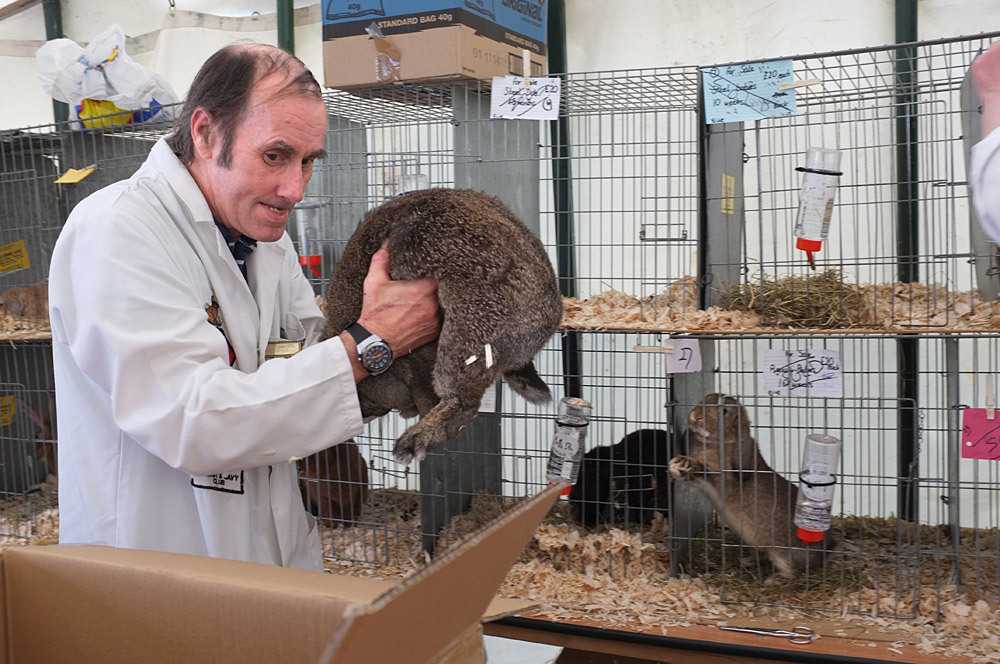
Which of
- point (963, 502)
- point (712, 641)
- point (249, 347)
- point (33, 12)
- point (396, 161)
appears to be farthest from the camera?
point (33, 12)

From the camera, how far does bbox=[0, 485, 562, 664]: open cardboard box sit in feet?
2.69

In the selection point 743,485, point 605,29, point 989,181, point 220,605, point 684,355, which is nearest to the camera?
point 220,605

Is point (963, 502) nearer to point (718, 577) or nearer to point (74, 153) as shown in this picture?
point (718, 577)

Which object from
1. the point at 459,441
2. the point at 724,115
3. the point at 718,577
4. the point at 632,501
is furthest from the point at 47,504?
the point at 724,115

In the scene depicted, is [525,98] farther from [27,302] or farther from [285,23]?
[27,302]

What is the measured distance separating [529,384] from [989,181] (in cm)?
108

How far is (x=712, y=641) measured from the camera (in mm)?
2578

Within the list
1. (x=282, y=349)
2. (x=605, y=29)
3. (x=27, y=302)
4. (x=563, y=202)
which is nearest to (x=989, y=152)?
(x=282, y=349)

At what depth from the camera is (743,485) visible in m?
2.90

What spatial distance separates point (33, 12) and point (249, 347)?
472 cm

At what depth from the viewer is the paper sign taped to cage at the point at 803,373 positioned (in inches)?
103

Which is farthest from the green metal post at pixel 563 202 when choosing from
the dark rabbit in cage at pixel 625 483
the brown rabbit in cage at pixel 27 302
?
the brown rabbit in cage at pixel 27 302

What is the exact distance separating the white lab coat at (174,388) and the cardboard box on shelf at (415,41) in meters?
1.35

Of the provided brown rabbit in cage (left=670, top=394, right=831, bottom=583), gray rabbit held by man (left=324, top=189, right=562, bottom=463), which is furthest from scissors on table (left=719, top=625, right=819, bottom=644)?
gray rabbit held by man (left=324, top=189, right=562, bottom=463)
